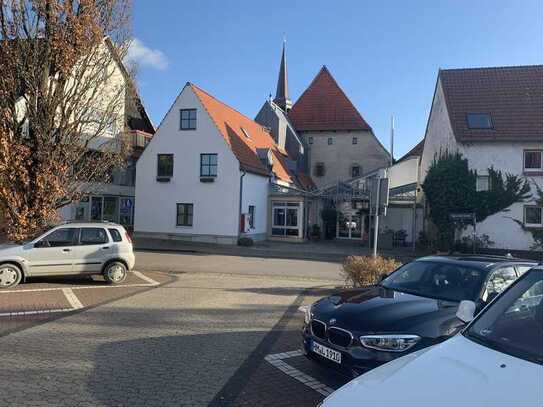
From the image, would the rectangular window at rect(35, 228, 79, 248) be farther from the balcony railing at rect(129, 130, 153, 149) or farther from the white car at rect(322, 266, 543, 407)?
the balcony railing at rect(129, 130, 153, 149)

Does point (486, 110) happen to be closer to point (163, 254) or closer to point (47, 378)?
point (163, 254)

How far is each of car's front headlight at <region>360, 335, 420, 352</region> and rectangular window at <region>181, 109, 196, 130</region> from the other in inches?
1033

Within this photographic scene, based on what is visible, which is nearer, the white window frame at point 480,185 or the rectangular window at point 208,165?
the white window frame at point 480,185

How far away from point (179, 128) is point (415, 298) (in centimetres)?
2596

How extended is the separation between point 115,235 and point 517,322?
36.2 feet

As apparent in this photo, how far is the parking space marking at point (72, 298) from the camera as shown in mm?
9318

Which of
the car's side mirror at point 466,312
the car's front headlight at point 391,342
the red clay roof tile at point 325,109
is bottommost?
the car's front headlight at point 391,342

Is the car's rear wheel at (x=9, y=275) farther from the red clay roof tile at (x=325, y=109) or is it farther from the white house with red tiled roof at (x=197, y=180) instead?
the red clay roof tile at (x=325, y=109)

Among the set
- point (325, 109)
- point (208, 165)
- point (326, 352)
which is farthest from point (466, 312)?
point (325, 109)

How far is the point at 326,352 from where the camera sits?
5199 millimetres

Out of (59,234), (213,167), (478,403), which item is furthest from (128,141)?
(478,403)

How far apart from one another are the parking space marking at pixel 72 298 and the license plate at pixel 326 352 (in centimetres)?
553

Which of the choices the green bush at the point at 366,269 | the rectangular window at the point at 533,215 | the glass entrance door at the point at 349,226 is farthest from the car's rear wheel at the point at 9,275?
the glass entrance door at the point at 349,226

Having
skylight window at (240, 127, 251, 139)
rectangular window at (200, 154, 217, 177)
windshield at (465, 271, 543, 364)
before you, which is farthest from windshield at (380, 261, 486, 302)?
skylight window at (240, 127, 251, 139)
